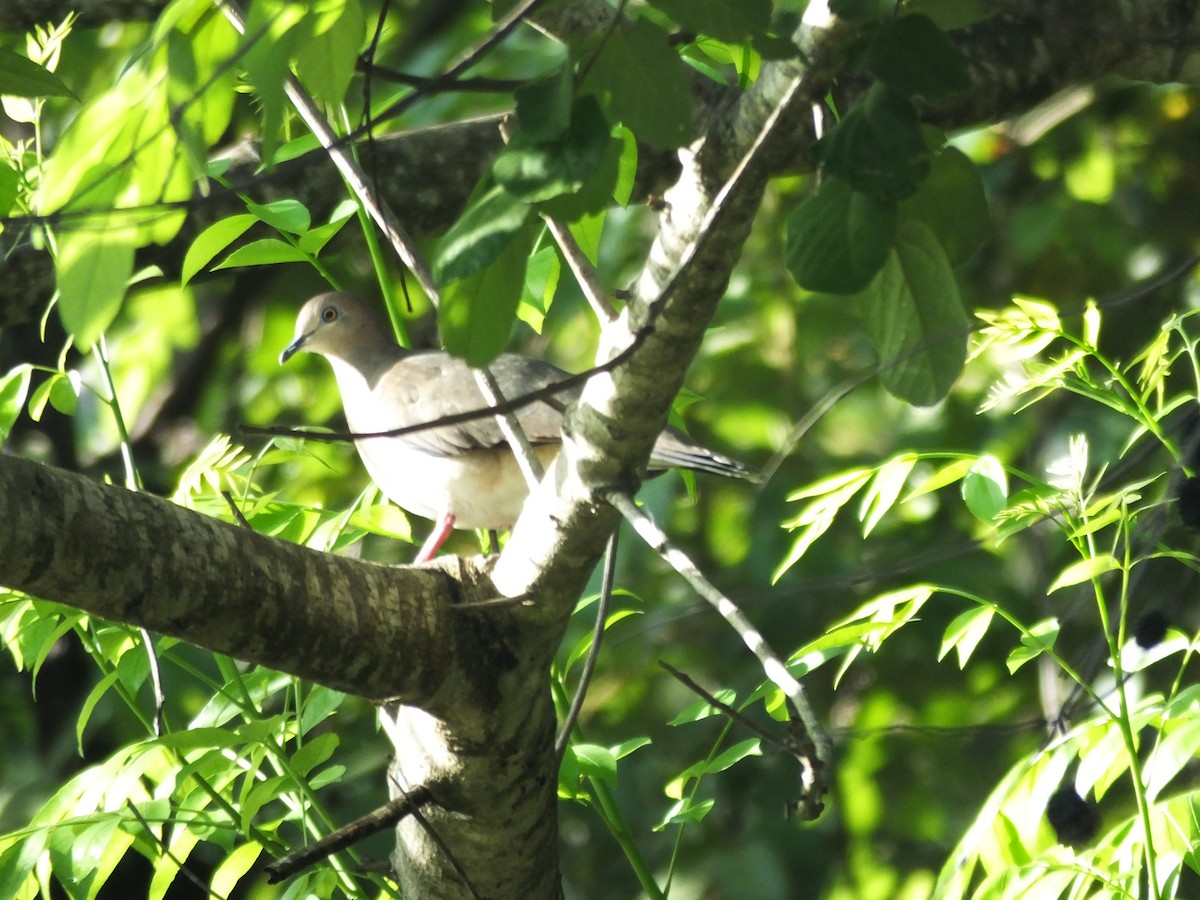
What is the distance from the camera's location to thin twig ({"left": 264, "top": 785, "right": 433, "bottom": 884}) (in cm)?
173

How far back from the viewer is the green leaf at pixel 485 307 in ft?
3.42

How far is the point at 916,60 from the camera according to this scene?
102 centimetres

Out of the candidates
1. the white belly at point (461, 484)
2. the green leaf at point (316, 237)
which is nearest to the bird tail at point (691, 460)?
the white belly at point (461, 484)

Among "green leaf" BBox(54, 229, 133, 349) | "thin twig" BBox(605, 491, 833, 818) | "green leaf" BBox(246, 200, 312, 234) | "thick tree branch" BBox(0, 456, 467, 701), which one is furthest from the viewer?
"green leaf" BBox(246, 200, 312, 234)

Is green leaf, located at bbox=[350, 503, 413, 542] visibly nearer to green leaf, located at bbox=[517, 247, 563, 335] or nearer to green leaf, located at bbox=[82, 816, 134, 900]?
green leaf, located at bbox=[517, 247, 563, 335]

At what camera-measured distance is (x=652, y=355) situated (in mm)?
1579

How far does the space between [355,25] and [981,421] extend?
459cm

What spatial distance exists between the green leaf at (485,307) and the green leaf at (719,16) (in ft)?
0.60

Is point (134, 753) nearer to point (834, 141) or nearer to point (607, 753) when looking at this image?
point (607, 753)

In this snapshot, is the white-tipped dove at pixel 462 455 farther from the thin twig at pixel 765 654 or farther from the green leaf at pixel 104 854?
the thin twig at pixel 765 654

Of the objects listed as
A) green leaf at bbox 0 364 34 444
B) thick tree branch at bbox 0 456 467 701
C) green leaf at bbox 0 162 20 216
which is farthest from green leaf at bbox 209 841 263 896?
green leaf at bbox 0 162 20 216

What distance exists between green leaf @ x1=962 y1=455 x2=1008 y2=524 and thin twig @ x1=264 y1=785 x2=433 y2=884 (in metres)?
0.90

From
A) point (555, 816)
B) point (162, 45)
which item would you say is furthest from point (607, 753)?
point (162, 45)

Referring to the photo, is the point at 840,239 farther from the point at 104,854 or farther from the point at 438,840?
the point at 104,854
